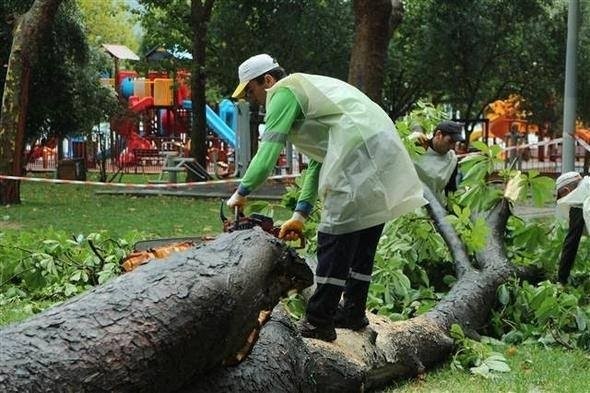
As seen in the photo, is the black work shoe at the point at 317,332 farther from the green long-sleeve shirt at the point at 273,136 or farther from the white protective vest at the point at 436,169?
the white protective vest at the point at 436,169

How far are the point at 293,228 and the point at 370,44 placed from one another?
1063 cm

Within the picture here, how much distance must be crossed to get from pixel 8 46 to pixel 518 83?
15.1m

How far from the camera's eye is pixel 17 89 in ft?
58.9

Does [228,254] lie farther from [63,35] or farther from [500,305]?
[63,35]

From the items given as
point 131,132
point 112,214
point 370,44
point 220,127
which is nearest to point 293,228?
point 370,44

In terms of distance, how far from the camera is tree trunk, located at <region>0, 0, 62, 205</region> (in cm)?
1784

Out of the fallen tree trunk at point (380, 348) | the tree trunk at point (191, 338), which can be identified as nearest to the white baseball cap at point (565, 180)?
the fallen tree trunk at point (380, 348)

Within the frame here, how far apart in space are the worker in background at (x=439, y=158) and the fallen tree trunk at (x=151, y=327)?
421 cm

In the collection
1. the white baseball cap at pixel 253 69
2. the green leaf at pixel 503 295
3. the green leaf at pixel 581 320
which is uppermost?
the white baseball cap at pixel 253 69

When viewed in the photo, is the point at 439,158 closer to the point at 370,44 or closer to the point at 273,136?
the point at 273,136

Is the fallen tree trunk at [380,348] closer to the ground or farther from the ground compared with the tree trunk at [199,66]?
closer to the ground

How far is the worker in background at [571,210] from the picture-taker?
7.28 m

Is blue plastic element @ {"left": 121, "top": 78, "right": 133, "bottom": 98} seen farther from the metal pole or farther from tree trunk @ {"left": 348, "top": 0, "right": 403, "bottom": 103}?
the metal pole

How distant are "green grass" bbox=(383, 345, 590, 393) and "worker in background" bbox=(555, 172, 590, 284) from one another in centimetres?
139
